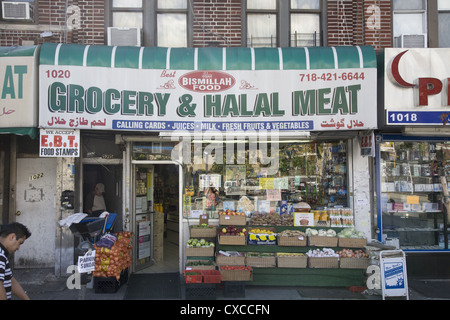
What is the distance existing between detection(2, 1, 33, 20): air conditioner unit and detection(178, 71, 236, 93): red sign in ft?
12.9

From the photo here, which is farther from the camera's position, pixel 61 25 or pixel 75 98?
pixel 61 25

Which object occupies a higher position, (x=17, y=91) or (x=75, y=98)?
(x=17, y=91)

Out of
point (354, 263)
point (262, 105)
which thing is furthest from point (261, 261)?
point (262, 105)

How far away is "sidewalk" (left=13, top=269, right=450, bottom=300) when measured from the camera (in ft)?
23.8

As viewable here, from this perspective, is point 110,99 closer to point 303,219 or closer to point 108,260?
point 108,260

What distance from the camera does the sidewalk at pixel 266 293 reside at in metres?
7.25

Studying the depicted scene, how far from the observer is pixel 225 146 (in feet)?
29.5

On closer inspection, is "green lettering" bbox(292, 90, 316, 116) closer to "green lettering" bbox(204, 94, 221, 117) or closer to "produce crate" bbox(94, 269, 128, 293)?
"green lettering" bbox(204, 94, 221, 117)

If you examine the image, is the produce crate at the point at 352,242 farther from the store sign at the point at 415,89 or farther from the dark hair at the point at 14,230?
the dark hair at the point at 14,230

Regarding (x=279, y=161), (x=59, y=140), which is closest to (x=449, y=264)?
(x=279, y=161)

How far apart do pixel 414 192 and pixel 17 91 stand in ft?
29.3

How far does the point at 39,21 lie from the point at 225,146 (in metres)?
5.13

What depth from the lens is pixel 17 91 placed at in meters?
7.37
